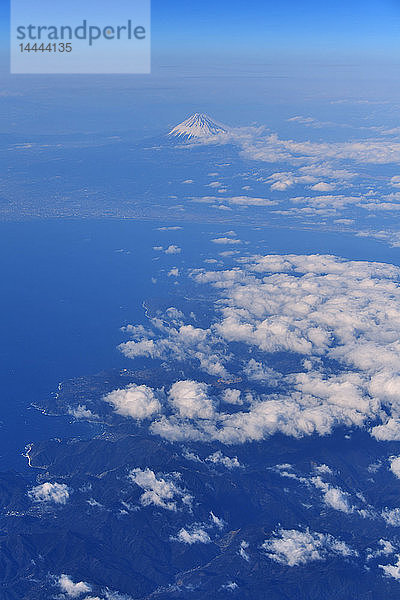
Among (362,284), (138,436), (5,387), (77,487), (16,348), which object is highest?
(362,284)

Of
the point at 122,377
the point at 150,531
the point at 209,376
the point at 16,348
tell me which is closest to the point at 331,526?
the point at 150,531

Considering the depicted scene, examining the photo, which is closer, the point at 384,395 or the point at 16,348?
the point at 384,395

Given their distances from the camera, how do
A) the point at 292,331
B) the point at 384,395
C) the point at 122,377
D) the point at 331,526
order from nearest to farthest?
the point at 331,526
the point at 384,395
the point at 122,377
the point at 292,331

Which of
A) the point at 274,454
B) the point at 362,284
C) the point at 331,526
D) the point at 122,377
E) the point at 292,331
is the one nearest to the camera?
the point at 331,526

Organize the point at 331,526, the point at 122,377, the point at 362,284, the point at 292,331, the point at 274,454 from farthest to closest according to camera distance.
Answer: the point at 362,284
the point at 292,331
the point at 122,377
the point at 274,454
the point at 331,526

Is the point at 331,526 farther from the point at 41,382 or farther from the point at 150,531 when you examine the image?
the point at 41,382

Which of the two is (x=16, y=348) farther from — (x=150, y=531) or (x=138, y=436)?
(x=150, y=531)

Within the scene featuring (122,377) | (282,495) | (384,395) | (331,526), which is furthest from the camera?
(122,377)

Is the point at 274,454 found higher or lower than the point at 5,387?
lower

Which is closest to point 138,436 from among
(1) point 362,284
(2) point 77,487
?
(2) point 77,487
